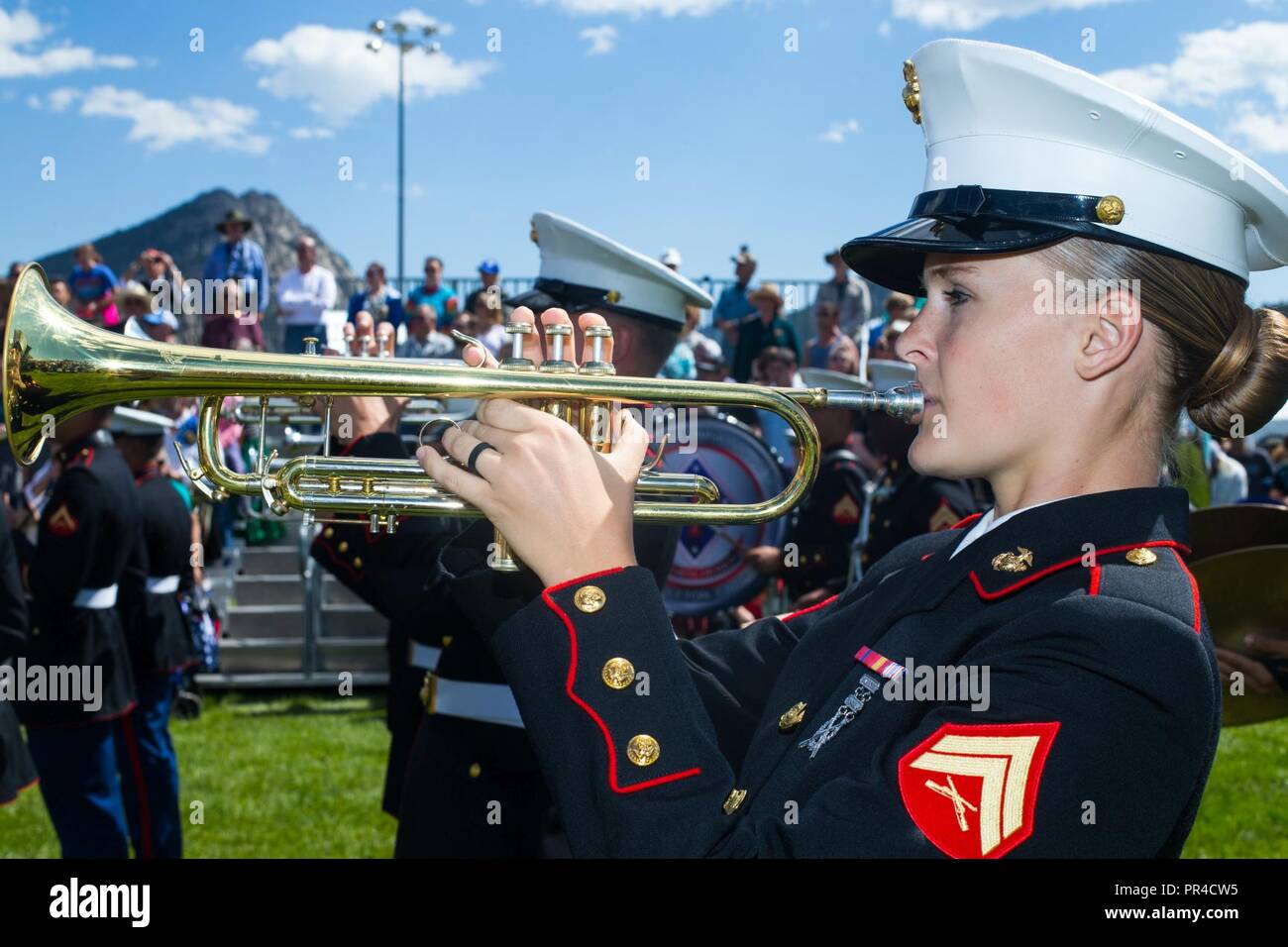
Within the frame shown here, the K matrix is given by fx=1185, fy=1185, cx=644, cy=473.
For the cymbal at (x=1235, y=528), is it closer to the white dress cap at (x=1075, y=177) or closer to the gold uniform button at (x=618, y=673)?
the white dress cap at (x=1075, y=177)

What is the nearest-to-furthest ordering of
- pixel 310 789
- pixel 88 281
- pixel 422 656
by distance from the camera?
pixel 422 656 < pixel 310 789 < pixel 88 281

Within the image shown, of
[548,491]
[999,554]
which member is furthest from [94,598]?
[999,554]

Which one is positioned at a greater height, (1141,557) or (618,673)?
(1141,557)

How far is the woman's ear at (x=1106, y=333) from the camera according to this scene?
67.3 inches

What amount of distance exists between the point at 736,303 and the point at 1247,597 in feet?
36.6

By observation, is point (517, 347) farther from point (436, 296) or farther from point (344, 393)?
point (436, 296)

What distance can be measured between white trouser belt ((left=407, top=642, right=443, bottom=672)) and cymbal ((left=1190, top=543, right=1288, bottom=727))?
8.41 ft

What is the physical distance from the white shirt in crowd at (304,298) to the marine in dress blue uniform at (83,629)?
760 centimetres

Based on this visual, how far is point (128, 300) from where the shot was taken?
11586 mm

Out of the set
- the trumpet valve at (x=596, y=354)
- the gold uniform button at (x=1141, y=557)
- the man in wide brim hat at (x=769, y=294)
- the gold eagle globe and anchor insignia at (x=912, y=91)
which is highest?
the man in wide brim hat at (x=769, y=294)

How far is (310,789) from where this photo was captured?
7387 mm

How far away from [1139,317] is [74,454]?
545 cm

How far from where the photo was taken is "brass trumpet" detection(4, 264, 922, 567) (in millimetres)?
2014

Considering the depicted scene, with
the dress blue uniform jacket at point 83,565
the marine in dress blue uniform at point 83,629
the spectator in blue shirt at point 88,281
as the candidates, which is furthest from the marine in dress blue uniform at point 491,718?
the spectator in blue shirt at point 88,281
